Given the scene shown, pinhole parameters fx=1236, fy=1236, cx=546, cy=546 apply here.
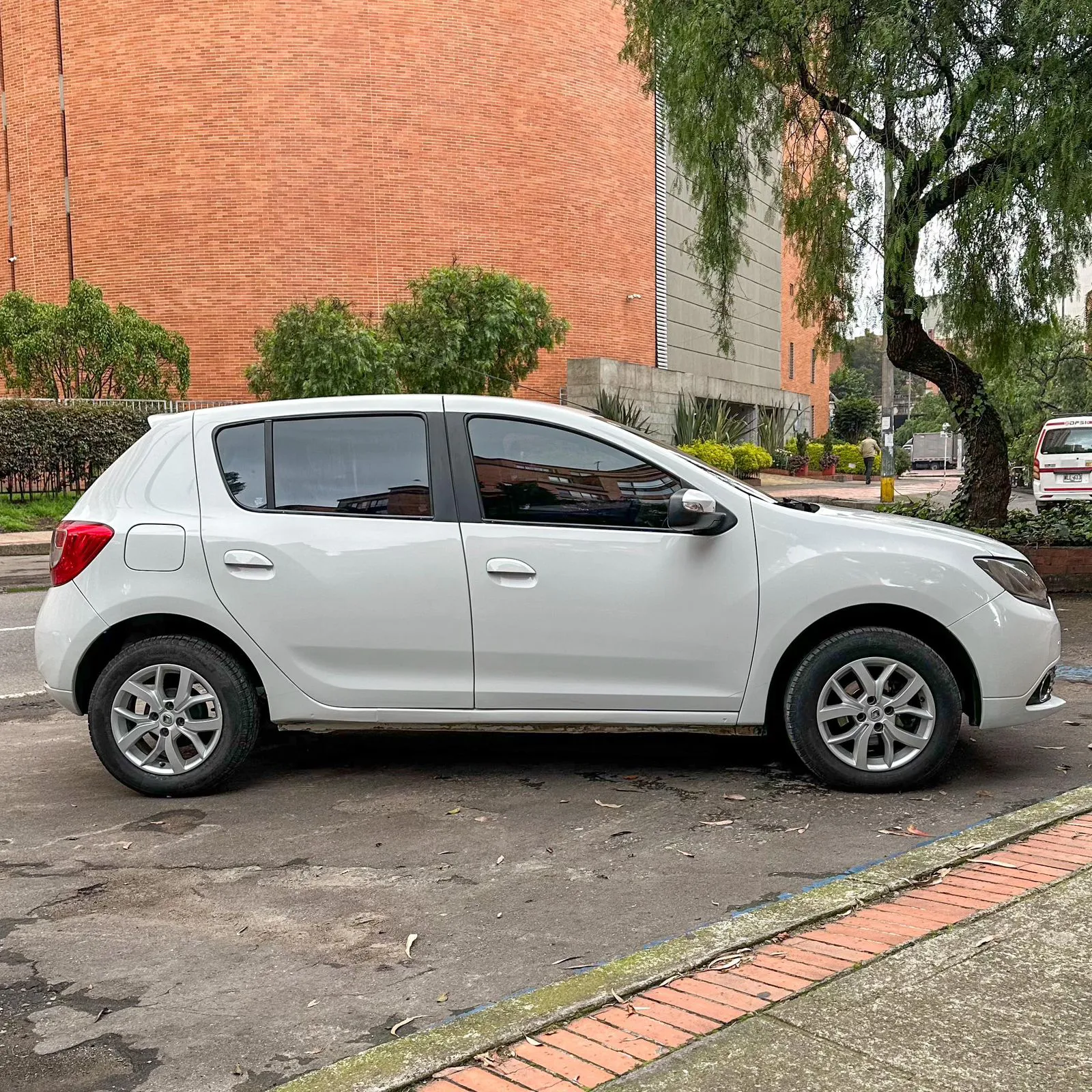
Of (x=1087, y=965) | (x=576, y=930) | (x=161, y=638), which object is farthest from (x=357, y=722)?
(x=1087, y=965)

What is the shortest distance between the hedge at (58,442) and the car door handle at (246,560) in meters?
19.5

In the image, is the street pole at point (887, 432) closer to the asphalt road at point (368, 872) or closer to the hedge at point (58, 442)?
the hedge at point (58, 442)

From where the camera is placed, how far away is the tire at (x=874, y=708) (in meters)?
5.21

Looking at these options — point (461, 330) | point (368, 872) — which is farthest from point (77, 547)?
point (461, 330)

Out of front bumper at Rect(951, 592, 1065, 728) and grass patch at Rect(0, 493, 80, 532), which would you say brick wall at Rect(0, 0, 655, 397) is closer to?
grass patch at Rect(0, 493, 80, 532)

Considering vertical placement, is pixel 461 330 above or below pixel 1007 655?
above

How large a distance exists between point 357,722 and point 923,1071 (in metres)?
3.14

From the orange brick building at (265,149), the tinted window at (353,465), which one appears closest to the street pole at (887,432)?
the orange brick building at (265,149)

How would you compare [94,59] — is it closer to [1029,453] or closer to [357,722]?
[1029,453]

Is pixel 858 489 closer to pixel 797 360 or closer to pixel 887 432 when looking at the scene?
pixel 887 432

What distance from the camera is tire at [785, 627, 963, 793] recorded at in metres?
5.21

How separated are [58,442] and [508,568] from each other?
21.5 metres

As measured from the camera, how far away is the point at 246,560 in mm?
5316

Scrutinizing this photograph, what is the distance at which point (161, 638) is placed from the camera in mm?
5367
